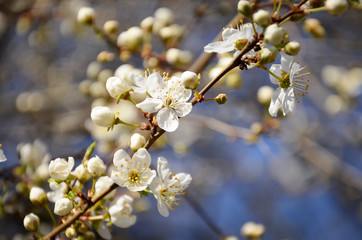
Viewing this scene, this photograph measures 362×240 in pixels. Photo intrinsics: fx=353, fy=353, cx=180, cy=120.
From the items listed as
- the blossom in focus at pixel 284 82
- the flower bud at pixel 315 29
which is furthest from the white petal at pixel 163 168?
the flower bud at pixel 315 29

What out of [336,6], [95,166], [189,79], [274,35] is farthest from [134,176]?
[336,6]

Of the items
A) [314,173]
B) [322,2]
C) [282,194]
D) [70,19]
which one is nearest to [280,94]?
[322,2]

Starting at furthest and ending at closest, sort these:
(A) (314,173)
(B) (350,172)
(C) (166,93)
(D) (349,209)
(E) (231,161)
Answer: (E) (231,161)
(D) (349,209)
(A) (314,173)
(B) (350,172)
(C) (166,93)

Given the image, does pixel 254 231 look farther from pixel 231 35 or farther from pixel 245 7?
pixel 245 7

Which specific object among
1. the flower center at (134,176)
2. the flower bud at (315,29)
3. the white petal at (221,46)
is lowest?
the flower bud at (315,29)

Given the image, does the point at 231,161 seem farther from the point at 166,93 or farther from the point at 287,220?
the point at 166,93

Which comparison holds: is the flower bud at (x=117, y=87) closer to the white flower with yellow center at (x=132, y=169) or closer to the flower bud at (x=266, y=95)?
the white flower with yellow center at (x=132, y=169)
